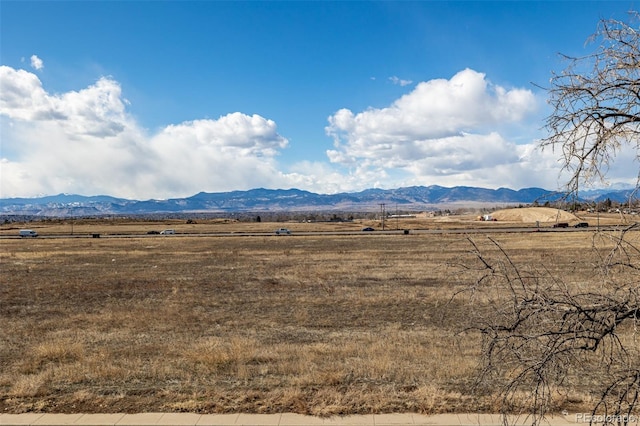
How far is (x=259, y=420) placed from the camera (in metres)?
6.78

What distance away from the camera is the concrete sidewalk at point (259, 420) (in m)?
6.62

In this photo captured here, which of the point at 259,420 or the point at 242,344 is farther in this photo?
the point at 242,344

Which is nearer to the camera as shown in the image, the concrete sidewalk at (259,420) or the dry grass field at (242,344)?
the concrete sidewalk at (259,420)

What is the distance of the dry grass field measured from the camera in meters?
7.61

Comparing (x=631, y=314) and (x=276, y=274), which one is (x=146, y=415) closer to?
(x=631, y=314)

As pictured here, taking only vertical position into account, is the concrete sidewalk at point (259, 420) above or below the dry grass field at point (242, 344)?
above

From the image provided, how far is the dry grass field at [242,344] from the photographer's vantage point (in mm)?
7609

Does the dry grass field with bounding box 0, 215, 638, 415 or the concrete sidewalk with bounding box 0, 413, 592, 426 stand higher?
the concrete sidewalk with bounding box 0, 413, 592, 426

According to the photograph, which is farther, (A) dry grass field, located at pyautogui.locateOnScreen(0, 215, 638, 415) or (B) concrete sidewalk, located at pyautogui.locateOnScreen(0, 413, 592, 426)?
(A) dry grass field, located at pyautogui.locateOnScreen(0, 215, 638, 415)

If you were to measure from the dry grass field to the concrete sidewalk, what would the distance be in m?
0.26

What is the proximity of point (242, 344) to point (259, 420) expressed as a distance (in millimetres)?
5258

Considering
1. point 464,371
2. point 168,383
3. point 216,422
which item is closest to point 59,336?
point 168,383

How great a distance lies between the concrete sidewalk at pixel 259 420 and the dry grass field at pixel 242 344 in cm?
26

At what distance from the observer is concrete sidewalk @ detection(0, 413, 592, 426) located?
662cm
